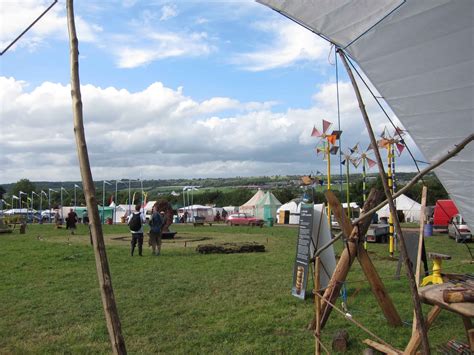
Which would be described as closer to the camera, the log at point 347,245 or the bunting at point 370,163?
the log at point 347,245

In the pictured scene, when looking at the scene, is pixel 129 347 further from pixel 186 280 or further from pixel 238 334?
pixel 186 280

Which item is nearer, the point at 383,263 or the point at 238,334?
the point at 238,334

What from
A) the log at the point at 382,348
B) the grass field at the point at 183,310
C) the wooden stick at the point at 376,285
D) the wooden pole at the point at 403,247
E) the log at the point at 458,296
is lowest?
the grass field at the point at 183,310

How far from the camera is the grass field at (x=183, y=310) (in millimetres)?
5434

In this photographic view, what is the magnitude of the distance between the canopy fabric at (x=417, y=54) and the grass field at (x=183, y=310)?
2207 mm

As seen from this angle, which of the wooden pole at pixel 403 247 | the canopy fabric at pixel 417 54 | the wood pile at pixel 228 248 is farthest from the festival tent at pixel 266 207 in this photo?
the wooden pole at pixel 403 247

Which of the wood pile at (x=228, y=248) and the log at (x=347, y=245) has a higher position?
the log at (x=347, y=245)

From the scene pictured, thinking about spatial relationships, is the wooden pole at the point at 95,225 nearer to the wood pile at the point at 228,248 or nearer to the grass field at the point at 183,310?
the grass field at the point at 183,310

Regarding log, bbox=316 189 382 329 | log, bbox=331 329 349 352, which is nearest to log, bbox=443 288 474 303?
log, bbox=316 189 382 329

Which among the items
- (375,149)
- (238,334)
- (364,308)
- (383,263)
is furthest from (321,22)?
(383,263)

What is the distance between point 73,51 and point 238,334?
4.39 metres

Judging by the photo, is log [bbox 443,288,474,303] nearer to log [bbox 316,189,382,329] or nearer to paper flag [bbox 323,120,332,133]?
log [bbox 316,189,382,329]

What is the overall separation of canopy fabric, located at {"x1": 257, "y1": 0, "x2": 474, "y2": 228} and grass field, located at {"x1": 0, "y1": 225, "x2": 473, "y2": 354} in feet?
7.24

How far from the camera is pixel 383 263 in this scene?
40.6 ft
